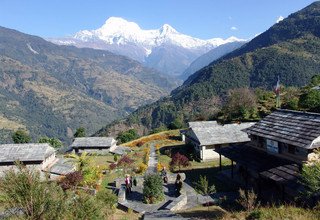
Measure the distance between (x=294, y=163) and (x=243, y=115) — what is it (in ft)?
188

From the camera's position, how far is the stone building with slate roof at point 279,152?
30703mm

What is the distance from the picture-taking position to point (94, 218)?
17000 mm

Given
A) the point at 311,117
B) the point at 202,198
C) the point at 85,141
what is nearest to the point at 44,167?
the point at 85,141

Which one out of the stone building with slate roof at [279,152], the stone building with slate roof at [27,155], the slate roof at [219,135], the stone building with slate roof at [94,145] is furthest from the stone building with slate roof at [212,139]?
the stone building with slate roof at [94,145]

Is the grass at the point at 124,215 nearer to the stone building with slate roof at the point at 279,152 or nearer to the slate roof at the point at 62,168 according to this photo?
the stone building with slate roof at the point at 279,152

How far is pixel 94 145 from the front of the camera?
8475 centimetres

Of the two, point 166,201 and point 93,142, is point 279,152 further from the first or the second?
point 93,142

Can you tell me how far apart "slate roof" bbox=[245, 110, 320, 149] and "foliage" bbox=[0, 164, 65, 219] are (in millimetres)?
22338

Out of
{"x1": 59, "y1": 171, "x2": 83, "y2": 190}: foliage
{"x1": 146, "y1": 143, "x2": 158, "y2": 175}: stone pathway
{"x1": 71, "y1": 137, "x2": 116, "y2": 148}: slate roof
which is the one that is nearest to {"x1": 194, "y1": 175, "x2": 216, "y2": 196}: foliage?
{"x1": 59, "y1": 171, "x2": 83, "y2": 190}: foliage

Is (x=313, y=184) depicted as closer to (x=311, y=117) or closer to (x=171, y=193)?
(x=311, y=117)

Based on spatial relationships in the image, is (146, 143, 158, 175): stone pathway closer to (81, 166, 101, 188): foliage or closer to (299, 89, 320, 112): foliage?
(81, 166, 101, 188): foliage

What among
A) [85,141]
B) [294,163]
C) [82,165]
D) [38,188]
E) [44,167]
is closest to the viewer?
[38,188]

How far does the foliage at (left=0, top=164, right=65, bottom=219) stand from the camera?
1532cm

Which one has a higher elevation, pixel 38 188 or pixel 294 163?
pixel 38 188
